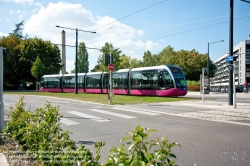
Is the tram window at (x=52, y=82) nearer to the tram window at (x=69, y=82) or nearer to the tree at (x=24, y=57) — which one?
the tram window at (x=69, y=82)

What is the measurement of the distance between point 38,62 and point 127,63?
4103 cm

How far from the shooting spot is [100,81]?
3441cm

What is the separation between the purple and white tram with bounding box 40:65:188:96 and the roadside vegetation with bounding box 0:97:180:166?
1883 cm

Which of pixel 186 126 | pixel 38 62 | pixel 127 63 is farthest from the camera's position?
pixel 127 63

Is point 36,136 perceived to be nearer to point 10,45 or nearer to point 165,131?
point 165,131

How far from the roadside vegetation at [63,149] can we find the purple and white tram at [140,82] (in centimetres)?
1883

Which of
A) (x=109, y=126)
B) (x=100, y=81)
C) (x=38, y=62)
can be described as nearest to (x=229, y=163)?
(x=109, y=126)

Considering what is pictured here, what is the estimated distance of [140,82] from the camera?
89.2 ft

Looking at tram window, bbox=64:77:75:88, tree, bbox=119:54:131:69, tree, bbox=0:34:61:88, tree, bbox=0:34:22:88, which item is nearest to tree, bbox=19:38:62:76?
tree, bbox=0:34:61:88

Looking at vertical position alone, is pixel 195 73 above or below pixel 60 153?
above

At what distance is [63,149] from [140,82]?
23.9m

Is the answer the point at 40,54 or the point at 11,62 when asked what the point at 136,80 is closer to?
the point at 11,62

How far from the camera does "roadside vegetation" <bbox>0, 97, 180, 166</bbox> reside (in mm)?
2354

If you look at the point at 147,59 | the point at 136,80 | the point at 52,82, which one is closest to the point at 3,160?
the point at 136,80
